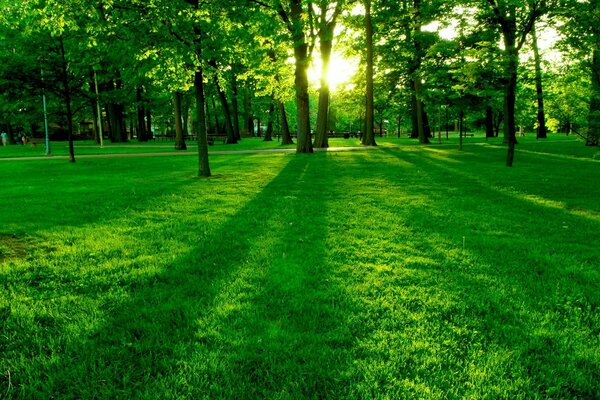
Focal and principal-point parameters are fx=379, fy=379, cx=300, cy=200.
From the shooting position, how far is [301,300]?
12.8 ft

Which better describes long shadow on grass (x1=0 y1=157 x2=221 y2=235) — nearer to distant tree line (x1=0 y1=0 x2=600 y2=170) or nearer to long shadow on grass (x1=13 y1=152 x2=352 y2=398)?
distant tree line (x1=0 y1=0 x2=600 y2=170)

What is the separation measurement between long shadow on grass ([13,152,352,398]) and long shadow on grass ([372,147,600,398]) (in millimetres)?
960

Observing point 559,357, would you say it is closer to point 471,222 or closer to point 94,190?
point 471,222

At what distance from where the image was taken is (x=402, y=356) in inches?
117

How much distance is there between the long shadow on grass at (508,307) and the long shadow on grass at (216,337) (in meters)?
0.96

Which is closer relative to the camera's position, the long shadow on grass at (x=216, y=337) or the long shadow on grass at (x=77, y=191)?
the long shadow on grass at (x=216, y=337)

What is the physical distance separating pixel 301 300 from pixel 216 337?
1.00 meters

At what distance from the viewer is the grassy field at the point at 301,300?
9.04 ft

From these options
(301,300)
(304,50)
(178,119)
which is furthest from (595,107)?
A: (178,119)

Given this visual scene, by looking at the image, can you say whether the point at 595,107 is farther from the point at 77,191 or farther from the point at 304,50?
the point at 77,191

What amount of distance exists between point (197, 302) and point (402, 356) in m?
2.07

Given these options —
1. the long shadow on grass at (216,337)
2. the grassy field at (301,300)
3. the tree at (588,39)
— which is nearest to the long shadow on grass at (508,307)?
the grassy field at (301,300)

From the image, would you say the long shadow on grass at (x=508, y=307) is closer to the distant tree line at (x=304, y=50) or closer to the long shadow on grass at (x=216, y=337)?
the long shadow on grass at (x=216, y=337)

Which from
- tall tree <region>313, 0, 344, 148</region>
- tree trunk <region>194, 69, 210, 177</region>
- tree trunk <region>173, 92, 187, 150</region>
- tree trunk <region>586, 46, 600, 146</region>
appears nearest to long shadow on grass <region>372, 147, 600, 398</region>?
tree trunk <region>194, 69, 210, 177</region>
